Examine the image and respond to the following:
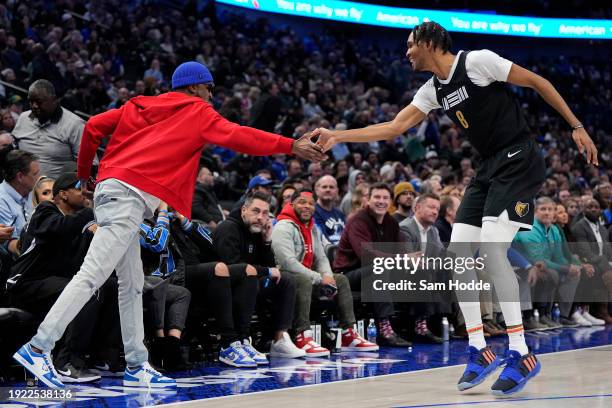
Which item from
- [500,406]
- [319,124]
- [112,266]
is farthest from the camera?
[319,124]

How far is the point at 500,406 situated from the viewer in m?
4.45

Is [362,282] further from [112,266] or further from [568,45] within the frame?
[568,45]

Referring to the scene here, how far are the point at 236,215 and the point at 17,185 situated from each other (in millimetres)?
1641

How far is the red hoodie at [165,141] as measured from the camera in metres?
4.87

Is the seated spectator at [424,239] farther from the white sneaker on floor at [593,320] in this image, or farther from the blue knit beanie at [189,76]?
the blue knit beanie at [189,76]

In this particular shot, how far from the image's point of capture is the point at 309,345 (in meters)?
7.08

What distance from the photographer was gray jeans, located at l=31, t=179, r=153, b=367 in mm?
4621

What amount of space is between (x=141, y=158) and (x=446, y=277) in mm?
4250

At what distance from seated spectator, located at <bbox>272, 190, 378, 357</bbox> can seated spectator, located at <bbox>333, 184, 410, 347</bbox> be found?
1.10ft

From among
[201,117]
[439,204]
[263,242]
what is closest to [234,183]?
[439,204]

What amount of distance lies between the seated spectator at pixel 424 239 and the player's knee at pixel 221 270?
2.29 meters

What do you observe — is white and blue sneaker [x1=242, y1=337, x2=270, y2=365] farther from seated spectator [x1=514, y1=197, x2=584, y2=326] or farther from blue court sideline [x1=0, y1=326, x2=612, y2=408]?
seated spectator [x1=514, y1=197, x2=584, y2=326]

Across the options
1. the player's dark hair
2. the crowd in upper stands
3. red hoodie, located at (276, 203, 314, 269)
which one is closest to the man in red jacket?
the crowd in upper stands

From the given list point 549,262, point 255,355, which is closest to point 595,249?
point 549,262
